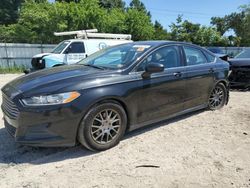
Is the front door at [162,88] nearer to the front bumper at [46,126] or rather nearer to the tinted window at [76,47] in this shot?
the front bumper at [46,126]

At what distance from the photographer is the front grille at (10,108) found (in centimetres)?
369

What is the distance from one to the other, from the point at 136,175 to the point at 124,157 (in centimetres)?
52

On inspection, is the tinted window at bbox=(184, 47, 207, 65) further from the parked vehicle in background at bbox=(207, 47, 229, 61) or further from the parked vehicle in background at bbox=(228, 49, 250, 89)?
the parked vehicle in background at bbox=(207, 47, 229, 61)

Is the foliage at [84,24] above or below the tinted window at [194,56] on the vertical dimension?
Result: above

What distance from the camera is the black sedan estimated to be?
3629mm

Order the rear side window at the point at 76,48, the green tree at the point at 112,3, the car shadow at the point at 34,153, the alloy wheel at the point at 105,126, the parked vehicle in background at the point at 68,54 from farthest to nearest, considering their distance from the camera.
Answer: the green tree at the point at 112,3 → the rear side window at the point at 76,48 → the parked vehicle in background at the point at 68,54 → the alloy wheel at the point at 105,126 → the car shadow at the point at 34,153

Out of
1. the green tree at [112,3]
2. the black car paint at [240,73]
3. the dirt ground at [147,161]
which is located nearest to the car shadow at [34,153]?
the dirt ground at [147,161]

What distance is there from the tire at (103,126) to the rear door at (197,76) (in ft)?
5.56

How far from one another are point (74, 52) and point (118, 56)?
27.8ft

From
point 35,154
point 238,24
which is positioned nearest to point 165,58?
point 35,154

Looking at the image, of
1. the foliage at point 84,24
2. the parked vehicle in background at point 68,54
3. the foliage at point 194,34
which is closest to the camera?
the parked vehicle in background at point 68,54

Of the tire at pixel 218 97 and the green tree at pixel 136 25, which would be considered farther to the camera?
the green tree at pixel 136 25

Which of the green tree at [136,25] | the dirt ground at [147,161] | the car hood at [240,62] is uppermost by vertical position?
the green tree at [136,25]

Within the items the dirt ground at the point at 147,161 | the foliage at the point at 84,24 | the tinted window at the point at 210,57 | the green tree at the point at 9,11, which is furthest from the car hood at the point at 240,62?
the green tree at the point at 9,11
